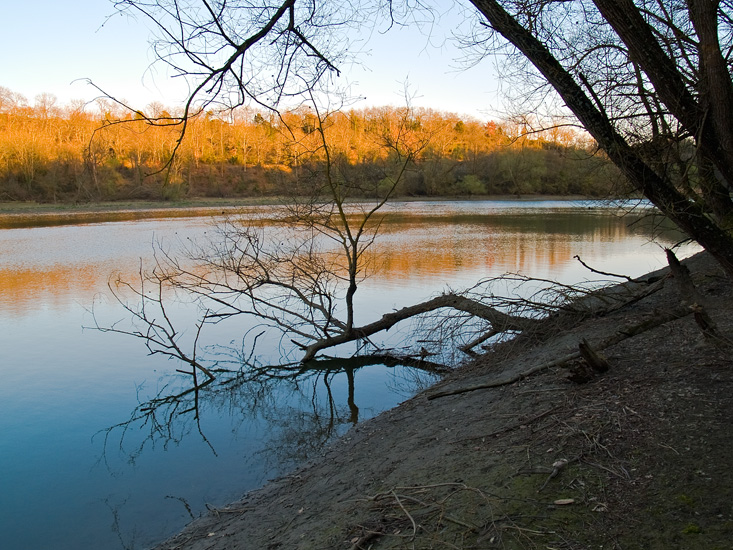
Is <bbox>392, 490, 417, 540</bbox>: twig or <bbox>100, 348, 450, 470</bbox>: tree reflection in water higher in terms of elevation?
<bbox>392, 490, 417, 540</bbox>: twig

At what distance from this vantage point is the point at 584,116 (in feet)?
10.9

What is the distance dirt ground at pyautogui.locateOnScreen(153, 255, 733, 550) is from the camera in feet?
8.88

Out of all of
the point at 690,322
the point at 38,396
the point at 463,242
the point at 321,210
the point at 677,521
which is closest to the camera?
the point at 677,521

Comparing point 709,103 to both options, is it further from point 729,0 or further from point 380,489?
point 380,489

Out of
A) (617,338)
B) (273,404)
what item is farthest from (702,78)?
(273,404)

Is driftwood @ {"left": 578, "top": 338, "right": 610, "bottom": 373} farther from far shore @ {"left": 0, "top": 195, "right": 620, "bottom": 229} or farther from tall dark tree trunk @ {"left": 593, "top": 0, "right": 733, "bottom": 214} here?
far shore @ {"left": 0, "top": 195, "right": 620, "bottom": 229}

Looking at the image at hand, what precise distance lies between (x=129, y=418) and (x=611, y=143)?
6253 mm

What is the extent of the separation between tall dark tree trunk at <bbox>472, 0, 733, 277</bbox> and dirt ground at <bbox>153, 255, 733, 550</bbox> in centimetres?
107

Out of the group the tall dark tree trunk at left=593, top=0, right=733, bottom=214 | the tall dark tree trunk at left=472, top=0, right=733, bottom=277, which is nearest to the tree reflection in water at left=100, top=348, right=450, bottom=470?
the tall dark tree trunk at left=472, top=0, right=733, bottom=277

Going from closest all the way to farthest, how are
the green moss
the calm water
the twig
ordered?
the green moss
the twig
the calm water

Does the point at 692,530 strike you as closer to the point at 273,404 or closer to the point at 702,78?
the point at 702,78

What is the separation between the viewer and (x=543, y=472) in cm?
323

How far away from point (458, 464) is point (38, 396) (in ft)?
20.6

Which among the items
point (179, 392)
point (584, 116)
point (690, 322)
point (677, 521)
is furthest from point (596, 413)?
point (179, 392)
